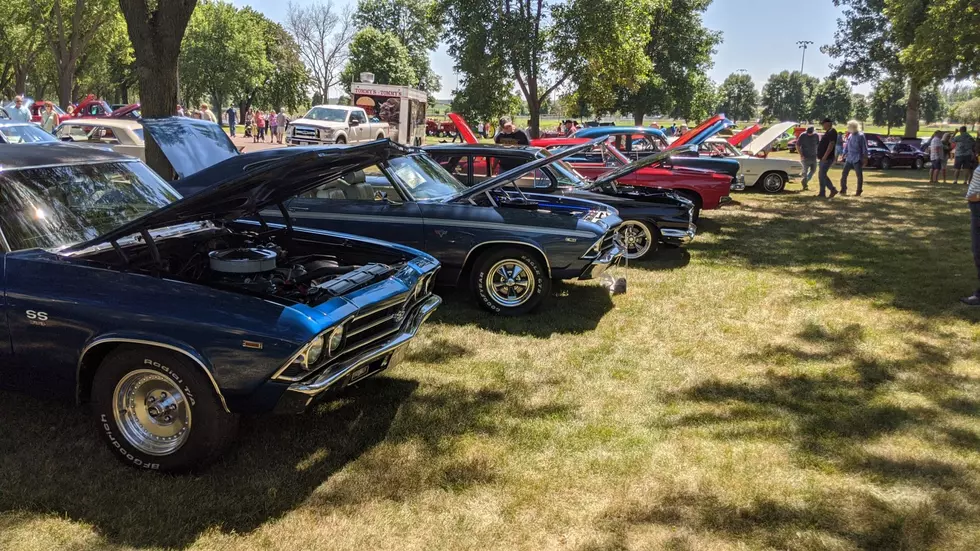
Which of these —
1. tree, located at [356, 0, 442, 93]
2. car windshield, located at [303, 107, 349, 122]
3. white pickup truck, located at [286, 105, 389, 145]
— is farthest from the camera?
tree, located at [356, 0, 442, 93]

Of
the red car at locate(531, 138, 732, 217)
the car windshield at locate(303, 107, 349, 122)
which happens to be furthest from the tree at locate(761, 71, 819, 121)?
the red car at locate(531, 138, 732, 217)

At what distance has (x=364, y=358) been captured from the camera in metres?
3.64

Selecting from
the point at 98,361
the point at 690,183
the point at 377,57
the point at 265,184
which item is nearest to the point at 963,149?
the point at 690,183

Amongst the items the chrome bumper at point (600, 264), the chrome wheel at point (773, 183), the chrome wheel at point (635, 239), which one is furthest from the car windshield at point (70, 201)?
the chrome wheel at point (773, 183)

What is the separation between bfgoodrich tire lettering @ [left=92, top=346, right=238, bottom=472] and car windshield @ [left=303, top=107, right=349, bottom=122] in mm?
24184

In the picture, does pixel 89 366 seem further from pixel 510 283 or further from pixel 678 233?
pixel 678 233

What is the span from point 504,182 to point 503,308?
3.92ft

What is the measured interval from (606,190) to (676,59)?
33.5 metres

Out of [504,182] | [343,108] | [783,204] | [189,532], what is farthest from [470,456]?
[343,108]

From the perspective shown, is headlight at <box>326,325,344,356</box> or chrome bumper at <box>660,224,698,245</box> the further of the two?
chrome bumper at <box>660,224,698,245</box>

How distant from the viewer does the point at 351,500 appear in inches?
135

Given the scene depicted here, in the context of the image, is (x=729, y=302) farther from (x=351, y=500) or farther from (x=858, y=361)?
(x=351, y=500)

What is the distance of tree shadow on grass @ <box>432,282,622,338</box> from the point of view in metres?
6.18

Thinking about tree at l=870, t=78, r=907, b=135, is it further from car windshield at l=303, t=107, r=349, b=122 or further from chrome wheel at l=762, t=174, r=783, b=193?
car windshield at l=303, t=107, r=349, b=122
